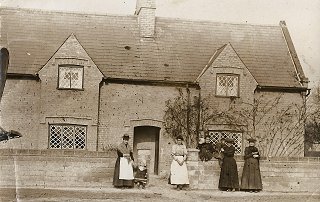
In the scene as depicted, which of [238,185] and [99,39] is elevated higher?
[99,39]

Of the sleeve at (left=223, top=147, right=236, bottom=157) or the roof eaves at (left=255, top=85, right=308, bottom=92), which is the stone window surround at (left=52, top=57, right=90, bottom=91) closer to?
the roof eaves at (left=255, top=85, right=308, bottom=92)

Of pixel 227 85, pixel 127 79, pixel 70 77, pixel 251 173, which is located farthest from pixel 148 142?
pixel 251 173

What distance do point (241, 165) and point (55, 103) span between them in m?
10.0

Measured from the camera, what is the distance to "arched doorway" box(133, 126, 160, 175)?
2250 centimetres

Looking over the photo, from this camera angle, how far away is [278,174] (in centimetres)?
1540

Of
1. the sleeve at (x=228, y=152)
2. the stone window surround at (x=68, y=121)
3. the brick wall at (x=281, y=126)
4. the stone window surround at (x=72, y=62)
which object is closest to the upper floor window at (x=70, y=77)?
the stone window surround at (x=72, y=62)

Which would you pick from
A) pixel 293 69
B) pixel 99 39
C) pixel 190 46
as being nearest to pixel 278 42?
pixel 293 69

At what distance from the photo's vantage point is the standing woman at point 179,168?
1477 cm

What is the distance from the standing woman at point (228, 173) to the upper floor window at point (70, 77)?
9.36 metres

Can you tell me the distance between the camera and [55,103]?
21.7 meters

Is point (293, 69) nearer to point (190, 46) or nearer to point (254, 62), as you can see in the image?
point (254, 62)

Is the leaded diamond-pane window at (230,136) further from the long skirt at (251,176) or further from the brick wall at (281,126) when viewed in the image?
the long skirt at (251,176)

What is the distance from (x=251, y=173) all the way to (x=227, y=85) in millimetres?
8502

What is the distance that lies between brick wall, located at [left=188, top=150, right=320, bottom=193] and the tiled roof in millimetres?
8045
